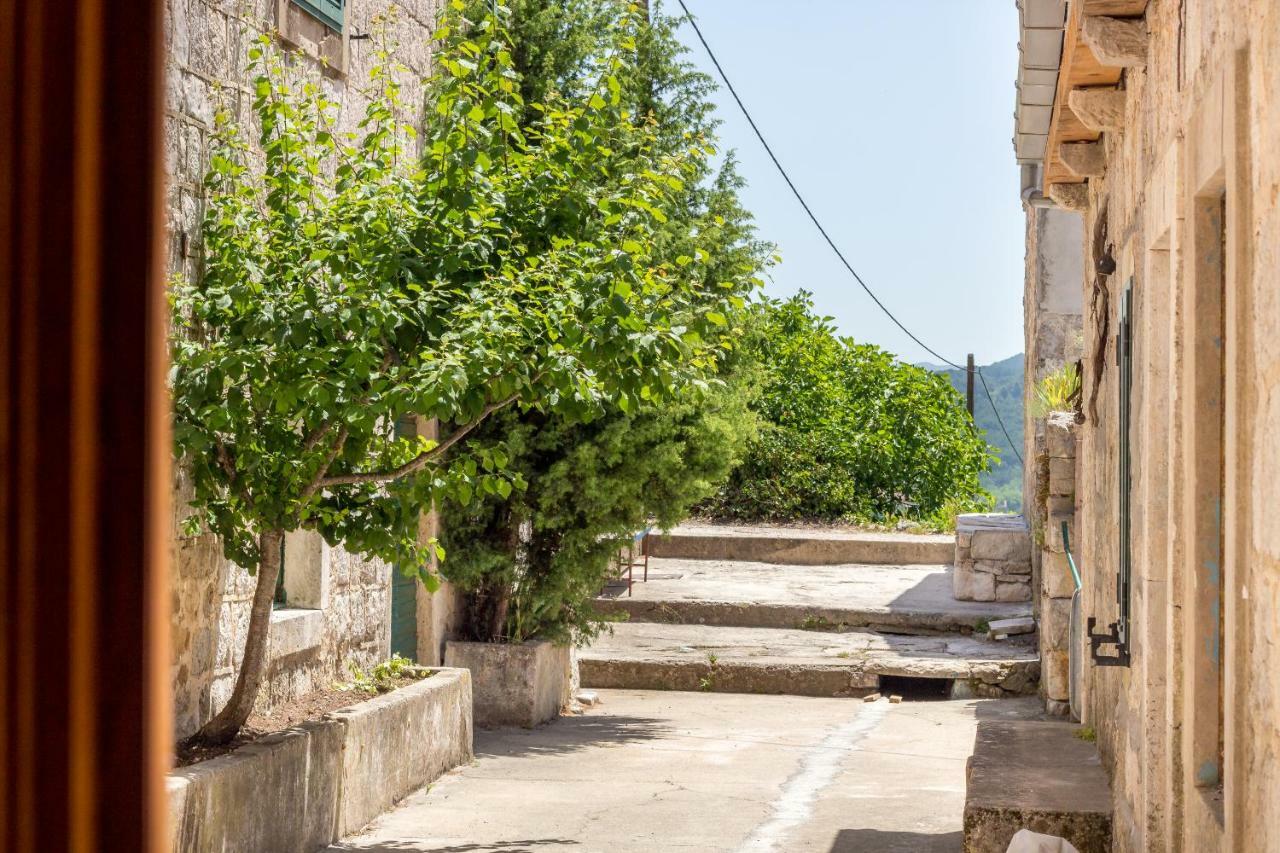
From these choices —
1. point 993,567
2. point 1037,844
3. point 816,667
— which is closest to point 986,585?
point 993,567

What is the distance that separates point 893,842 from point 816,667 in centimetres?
491

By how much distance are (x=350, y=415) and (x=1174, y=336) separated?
3279 millimetres

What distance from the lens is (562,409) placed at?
260 inches

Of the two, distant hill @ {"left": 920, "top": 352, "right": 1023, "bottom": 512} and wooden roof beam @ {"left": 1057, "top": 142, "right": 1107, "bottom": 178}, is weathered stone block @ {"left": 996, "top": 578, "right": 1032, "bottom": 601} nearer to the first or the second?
wooden roof beam @ {"left": 1057, "top": 142, "right": 1107, "bottom": 178}

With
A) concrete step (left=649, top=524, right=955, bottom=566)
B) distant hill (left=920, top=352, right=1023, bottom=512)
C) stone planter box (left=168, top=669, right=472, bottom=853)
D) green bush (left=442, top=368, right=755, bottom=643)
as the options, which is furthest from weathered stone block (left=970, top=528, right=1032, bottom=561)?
distant hill (left=920, top=352, right=1023, bottom=512)

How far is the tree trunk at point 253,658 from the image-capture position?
20.7 ft

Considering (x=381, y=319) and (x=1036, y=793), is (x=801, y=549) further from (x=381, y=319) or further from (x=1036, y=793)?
(x=381, y=319)

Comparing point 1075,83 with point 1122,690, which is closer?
point 1122,690

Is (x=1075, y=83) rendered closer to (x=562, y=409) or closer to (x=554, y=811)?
(x=562, y=409)

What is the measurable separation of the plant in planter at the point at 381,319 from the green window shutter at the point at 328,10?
49cm

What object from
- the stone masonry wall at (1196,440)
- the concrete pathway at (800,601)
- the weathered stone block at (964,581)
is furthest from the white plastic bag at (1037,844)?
the weathered stone block at (964,581)

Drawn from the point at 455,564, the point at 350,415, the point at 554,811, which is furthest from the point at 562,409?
the point at 455,564

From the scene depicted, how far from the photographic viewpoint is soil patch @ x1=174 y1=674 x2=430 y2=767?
607 cm

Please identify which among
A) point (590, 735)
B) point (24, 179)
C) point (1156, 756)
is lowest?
point (590, 735)
